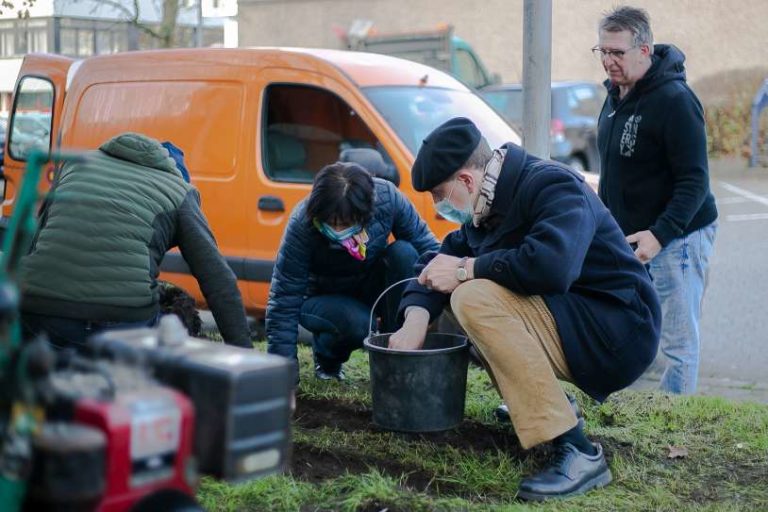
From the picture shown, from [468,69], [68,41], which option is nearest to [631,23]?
[468,69]

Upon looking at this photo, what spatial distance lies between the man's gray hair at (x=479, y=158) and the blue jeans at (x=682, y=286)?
1.56 meters

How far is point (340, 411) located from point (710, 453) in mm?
1564

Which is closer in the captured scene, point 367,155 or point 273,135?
point 367,155

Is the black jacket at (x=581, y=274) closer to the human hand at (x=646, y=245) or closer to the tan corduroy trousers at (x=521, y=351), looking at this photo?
the tan corduroy trousers at (x=521, y=351)

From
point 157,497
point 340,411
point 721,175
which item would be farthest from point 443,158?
point 721,175

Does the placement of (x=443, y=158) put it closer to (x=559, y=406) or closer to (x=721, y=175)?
(x=559, y=406)

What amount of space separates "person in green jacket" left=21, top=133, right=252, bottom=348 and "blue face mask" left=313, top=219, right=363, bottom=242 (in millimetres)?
883

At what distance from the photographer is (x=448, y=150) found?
3.70m

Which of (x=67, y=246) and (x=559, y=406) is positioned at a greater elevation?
(x=67, y=246)

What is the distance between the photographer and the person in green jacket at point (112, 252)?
3.59 metres

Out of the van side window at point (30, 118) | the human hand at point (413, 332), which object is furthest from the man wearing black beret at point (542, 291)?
the van side window at point (30, 118)

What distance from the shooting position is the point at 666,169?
4.91 m

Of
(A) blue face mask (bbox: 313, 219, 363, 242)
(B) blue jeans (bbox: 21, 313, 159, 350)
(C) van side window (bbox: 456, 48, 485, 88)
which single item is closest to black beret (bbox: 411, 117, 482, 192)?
(A) blue face mask (bbox: 313, 219, 363, 242)

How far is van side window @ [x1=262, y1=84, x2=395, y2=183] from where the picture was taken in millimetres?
6559
